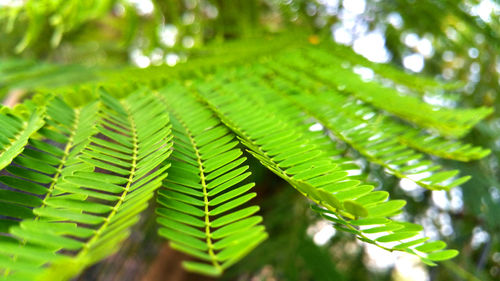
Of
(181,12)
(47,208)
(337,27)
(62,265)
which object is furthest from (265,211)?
(62,265)

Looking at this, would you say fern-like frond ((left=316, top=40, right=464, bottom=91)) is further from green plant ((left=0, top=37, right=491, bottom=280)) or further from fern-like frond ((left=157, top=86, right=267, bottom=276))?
fern-like frond ((left=157, top=86, right=267, bottom=276))

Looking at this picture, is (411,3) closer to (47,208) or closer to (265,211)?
(265,211)

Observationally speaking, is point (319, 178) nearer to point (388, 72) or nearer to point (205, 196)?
point (205, 196)

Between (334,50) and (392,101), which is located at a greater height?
(334,50)

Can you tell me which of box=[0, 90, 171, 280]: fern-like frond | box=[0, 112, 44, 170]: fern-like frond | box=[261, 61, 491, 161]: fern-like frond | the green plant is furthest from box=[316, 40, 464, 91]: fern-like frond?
box=[0, 112, 44, 170]: fern-like frond

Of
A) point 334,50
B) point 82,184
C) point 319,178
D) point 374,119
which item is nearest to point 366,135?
point 374,119

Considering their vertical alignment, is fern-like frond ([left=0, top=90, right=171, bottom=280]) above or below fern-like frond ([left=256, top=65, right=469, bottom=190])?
above

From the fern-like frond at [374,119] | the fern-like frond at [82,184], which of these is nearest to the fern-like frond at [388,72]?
the fern-like frond at [374,119]
